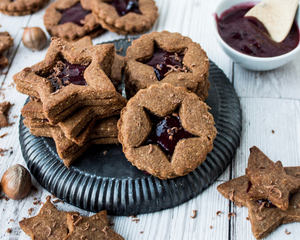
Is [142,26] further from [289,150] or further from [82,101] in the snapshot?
[289,150]

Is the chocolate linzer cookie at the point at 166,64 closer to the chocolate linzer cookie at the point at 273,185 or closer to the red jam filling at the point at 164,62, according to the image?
the red jam filling at the point at 164,62

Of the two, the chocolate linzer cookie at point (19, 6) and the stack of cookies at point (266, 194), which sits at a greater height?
the chocolate linzer cookie at point (19, 6)

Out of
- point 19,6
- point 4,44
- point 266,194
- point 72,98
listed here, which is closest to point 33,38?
point 4,44

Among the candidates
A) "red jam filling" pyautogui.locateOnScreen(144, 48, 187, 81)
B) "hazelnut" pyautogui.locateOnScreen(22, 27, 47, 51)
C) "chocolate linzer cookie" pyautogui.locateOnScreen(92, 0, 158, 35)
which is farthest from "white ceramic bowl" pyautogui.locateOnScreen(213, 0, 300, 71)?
"hazelnut" pyautogui.locateOnScreen(22, 27, 47, 51)

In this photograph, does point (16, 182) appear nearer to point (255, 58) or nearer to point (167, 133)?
point (167, 133)

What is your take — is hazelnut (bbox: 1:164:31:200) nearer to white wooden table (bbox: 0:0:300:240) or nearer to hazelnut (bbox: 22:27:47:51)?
white wooden table (bbox: 0:0:300:240)

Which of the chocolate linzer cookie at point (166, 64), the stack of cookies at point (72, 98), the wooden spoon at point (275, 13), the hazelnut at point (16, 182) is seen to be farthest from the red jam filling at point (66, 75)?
the wooden spoon at point (275, 13)

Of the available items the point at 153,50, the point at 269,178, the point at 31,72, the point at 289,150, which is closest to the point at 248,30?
the point at 153,50
